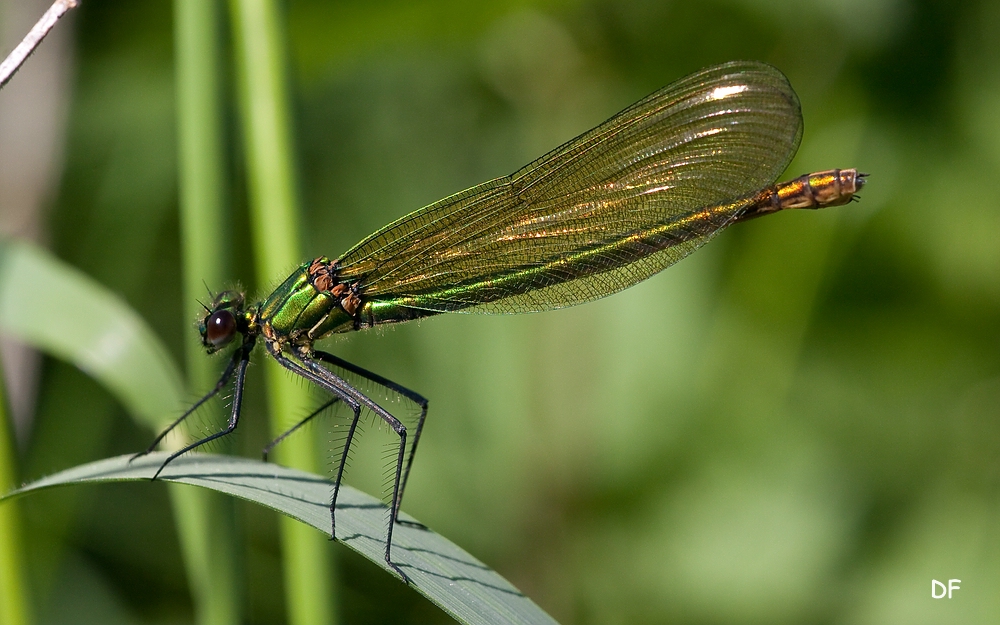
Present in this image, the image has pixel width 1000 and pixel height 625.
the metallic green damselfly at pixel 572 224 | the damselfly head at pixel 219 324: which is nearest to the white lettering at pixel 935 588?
the metallic green damselfly at pixel 572 224

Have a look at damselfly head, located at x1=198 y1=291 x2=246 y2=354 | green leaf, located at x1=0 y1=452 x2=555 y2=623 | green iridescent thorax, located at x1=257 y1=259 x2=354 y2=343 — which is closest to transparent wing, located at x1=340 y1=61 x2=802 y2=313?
green iridescent thorax, located at x1=257 y1=259 x2=354 y2=343

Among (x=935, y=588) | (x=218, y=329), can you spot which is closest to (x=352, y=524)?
(x=218, y=329)

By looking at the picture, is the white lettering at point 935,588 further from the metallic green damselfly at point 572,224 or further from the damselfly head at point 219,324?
the damselfly head at point 219,324

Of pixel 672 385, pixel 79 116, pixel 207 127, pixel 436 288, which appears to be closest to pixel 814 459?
pixel 672 385

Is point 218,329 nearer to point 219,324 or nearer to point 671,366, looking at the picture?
point 219,324

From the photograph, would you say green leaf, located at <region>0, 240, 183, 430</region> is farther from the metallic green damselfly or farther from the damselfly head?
the metallic green damselfly

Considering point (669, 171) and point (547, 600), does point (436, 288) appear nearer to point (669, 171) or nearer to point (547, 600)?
point (669, 171)
